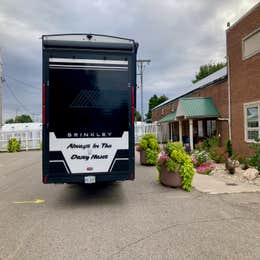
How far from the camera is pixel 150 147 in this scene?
11.2 m

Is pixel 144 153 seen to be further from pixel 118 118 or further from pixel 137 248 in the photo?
pixel 137 248

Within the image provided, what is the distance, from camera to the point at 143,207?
5227 mm

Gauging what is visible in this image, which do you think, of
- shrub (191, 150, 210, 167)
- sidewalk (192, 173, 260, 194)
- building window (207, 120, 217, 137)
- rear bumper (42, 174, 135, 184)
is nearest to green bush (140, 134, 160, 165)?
shrub (191, 150, 210, 167)

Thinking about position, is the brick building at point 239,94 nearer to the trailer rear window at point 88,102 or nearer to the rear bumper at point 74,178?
the trailer rear window at point 88,102

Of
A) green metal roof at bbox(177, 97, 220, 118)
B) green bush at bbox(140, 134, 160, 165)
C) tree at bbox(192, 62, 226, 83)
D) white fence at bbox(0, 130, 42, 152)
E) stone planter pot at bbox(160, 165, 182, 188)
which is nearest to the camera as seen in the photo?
stone planter pot at bbox(160, 165, 182, 188)

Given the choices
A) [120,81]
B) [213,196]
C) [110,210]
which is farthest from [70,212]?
[213,196]

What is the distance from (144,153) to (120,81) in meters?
6.90

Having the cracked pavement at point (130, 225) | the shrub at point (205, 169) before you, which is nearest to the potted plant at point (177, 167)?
the cracked pavement at point (130, 225)

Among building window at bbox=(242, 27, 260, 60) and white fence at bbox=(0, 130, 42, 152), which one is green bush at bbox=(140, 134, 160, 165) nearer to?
building window at bbox=(242, 27, 260, 60)

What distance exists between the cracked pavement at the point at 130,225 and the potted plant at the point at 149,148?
4423 millimetres

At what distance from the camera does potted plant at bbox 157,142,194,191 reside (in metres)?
6.62

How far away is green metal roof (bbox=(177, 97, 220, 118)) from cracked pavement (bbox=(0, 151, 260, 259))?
9.63 meters

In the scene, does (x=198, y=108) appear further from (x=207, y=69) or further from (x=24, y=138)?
(x=207, y=69)

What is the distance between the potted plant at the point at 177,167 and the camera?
662cm
